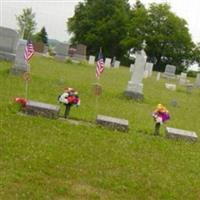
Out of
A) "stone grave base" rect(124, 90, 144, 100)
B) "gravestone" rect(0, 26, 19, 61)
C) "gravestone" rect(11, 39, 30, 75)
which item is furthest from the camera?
"gravestone" rect(0, 26, 19, 61)

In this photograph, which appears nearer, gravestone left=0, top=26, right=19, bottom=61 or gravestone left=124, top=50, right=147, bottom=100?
gravestone left=124, top=50, right=147, bottom=100

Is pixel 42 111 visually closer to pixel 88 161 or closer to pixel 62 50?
pixel 88 161

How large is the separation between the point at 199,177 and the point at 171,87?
19.1 metres

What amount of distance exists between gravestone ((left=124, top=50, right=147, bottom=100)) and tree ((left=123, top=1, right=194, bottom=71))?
5087 cm

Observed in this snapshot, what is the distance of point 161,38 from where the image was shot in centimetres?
7044

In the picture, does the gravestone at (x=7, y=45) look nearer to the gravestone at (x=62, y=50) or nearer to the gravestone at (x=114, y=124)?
the gravestone at (x=62, y=50)

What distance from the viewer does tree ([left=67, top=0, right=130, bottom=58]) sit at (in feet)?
232

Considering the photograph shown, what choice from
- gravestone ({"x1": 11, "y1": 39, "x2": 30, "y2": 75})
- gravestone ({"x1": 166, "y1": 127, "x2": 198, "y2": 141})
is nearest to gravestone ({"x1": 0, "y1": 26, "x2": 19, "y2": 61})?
gravestone ({"x1": 11, "y1": 39, "x2": 30, "y2": 75})

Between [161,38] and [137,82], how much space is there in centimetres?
5235

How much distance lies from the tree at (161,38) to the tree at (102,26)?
1.67 metres

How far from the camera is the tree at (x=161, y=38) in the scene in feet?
233

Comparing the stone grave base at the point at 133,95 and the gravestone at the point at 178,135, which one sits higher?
the gravestone at the point at 178,135

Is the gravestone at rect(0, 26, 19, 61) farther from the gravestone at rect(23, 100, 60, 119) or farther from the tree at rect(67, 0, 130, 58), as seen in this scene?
the tree at rect(67, 0, 130, 58)

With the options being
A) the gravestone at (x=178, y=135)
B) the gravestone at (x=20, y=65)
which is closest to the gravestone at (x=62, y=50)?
the gravestone at (x=20, y=65)
